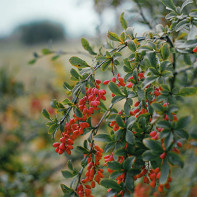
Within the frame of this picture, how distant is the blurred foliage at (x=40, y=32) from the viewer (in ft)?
39.5

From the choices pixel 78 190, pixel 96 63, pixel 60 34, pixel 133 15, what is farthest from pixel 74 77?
pixel 60 34

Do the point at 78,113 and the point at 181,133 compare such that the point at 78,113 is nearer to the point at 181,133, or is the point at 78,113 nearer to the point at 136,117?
the point at 136,117

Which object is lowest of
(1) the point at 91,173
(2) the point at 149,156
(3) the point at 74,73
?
(1) the point at 91,173

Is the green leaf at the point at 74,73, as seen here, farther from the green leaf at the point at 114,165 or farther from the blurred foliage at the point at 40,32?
the blurred foliage at the point at 40,32

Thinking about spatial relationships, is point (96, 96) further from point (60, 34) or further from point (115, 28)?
point (60, 34)

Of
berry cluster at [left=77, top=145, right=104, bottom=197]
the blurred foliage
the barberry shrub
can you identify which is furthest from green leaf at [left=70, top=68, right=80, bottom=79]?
the blurred foliage

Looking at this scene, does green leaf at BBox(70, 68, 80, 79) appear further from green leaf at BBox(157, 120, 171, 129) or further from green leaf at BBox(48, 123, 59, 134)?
green leaf at BBox(157, 120, 171, 129)

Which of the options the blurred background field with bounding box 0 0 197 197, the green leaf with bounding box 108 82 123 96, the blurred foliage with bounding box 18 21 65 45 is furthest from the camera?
the blurred foliage with bounding box 18 21 65 45

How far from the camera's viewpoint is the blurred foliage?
39.5 feet

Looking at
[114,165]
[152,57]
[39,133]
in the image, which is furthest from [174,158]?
[39,133]

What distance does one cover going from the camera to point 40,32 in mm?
12273

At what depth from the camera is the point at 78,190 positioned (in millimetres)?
615

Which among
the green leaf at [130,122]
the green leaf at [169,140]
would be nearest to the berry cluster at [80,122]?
the green leaf at [130,122]

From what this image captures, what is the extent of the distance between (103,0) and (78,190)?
1487 mm
